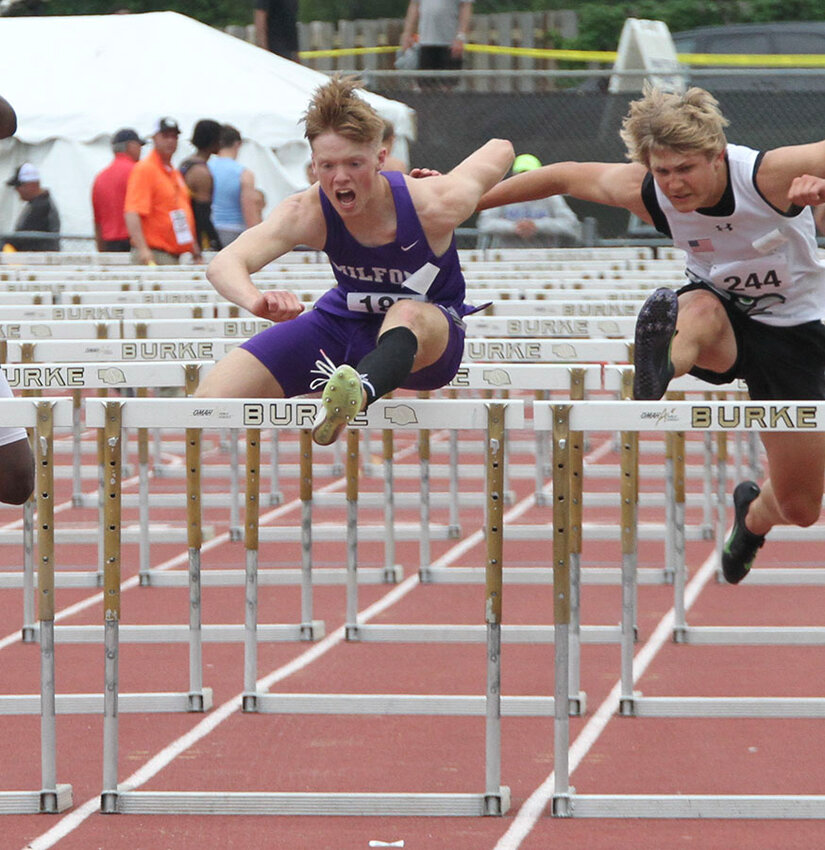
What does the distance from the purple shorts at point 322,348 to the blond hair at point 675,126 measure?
0.77 m

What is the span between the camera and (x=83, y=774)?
536 centimetres

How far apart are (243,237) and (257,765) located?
5.21 feet

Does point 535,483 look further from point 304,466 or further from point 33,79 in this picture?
point 33,79

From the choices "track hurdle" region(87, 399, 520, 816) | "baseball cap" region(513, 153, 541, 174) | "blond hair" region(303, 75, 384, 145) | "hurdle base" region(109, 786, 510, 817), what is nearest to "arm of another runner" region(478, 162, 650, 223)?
"blond hair" region(303, 75, 384, 145)

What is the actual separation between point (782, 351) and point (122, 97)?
12.1 metres

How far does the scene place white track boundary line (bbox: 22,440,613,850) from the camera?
484cm

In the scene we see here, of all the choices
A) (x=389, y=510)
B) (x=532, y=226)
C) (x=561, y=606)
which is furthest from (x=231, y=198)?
(x=561, y=606)

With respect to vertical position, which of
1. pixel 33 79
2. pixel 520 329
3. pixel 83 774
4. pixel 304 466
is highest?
pixel 33 79

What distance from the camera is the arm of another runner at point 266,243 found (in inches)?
203

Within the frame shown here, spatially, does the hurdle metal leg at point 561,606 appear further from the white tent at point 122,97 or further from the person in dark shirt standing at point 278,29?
the person in dark shirt standing at point 278,29

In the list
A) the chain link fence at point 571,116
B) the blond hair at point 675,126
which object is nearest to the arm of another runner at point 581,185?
the blond hair at point 675,126

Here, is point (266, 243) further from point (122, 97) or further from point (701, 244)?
point (122, 97)

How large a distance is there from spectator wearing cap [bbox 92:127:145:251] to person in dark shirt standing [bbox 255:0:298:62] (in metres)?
5.35

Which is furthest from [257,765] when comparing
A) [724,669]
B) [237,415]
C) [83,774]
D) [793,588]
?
[793,588]
